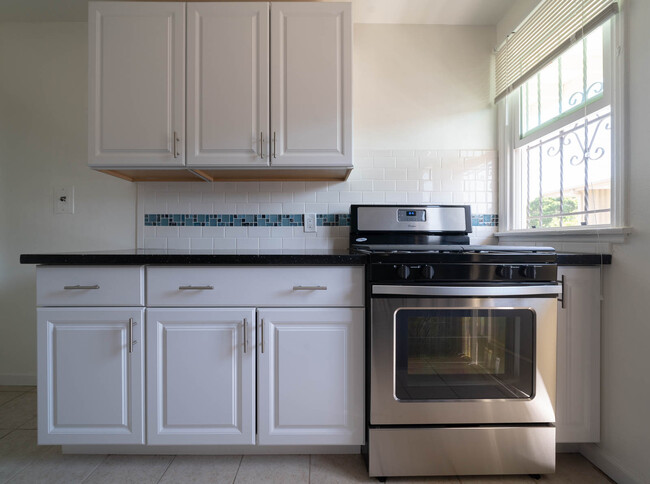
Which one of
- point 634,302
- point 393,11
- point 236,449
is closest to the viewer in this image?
point 634,302

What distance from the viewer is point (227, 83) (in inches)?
63.7

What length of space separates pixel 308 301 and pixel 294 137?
859 millimetres

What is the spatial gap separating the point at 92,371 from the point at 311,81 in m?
1.68

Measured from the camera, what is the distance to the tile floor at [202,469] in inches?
51.9

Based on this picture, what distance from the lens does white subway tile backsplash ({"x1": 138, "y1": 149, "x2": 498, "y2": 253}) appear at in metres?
1.99

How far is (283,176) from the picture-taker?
6.35 ft

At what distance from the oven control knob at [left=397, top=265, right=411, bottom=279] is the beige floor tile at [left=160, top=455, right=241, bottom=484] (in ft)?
3.63

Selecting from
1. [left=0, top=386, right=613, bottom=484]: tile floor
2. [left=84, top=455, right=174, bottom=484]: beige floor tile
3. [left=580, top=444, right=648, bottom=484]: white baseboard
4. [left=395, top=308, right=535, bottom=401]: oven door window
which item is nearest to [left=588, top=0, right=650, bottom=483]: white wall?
[left=580, top=444, right=648, bottom=484]: white baseboard

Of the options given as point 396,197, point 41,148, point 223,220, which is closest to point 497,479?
point 396,197

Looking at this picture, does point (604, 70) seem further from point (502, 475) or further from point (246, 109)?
point (502, 475)

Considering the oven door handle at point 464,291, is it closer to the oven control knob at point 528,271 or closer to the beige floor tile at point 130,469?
the oven control knob at point 528,271

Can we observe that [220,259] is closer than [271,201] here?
Yes

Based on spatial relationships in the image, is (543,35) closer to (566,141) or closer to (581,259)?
(566,141)

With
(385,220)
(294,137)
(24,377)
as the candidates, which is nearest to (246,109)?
(294,137)
